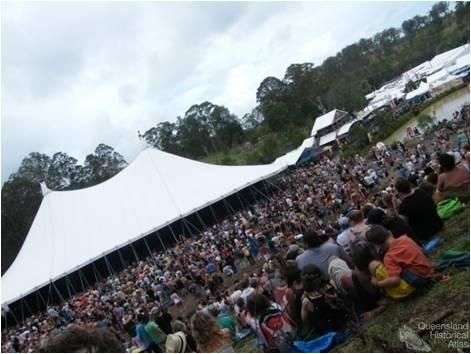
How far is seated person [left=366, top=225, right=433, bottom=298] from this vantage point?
3.73 m

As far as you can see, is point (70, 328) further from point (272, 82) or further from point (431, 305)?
point (272, 82)

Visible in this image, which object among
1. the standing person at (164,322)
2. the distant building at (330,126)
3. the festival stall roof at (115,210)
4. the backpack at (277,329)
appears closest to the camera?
the backpack at (277,329)

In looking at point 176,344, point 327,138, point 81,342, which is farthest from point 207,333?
point 327,138

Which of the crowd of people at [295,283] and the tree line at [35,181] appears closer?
the crowd of people at [295,283]

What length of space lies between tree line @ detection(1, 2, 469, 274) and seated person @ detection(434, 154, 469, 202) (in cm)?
3468

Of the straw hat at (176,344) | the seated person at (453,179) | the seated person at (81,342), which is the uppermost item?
the seated person at (81,342)

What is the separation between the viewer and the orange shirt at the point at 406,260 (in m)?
3.72

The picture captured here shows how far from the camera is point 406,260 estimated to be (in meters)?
3.73

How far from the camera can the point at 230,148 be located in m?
57.9

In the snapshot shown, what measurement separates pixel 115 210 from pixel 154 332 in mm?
14896

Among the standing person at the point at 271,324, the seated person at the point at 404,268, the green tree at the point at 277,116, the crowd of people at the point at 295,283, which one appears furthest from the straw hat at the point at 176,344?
the green tree at the point at 277,116

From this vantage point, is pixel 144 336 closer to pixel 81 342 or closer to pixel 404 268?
pixel 404 268

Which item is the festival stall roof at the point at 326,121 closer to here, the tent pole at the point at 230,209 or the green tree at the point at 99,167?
the tent pole at the point at 230,209

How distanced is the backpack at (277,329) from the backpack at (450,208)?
90.6 inches
